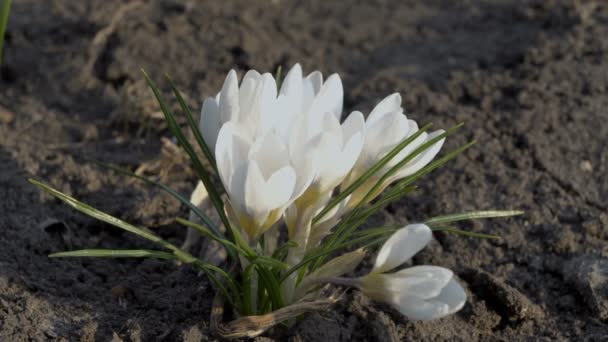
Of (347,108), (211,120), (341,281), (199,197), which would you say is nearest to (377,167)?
(341,281)

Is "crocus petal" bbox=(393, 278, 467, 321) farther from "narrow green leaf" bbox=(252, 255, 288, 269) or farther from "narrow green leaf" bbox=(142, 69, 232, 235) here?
"narrow green leaf" bbox=(142, 69, 232, 235)

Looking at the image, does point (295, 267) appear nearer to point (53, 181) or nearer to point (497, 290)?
point (497, 290)

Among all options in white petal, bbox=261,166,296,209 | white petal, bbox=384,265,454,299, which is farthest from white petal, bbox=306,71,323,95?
white petal, bbox=384,265,454,299

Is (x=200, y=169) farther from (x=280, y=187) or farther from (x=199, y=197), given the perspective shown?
(x=199, y=197)

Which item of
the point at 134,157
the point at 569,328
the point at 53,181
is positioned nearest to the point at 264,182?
the point at 569,328

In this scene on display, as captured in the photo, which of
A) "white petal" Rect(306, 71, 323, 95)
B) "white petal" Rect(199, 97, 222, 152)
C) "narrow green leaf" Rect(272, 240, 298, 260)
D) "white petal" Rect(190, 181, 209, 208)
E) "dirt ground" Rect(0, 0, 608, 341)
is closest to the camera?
"narrow green leaf" Rect(272, 240, 298, 260)

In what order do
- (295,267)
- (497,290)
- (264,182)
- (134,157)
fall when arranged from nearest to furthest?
(264,182)
(295,267)
(497,290)
(134,157)
